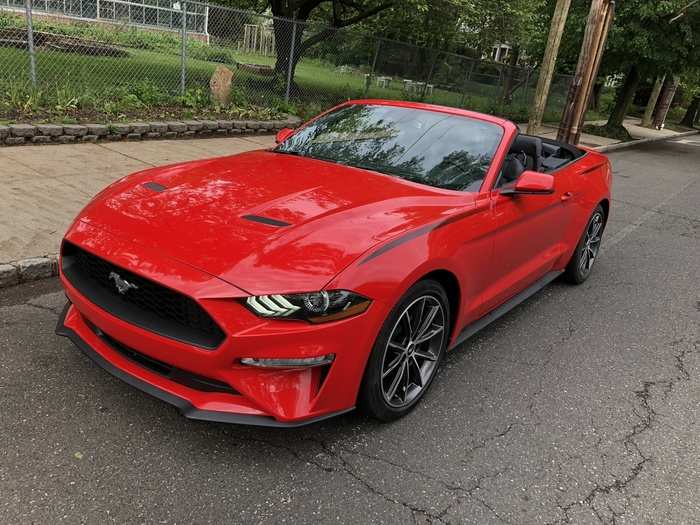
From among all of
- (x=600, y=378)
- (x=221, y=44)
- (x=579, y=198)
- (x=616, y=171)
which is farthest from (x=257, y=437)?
(x=616, y=171)

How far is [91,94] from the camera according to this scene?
365 inches

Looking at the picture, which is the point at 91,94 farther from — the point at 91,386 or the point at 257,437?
the point at 257,437

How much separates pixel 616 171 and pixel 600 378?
1146 cm

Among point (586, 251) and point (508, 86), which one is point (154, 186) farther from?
point (508, 86)

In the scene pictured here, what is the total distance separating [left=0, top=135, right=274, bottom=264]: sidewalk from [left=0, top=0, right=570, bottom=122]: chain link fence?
4.24 feet

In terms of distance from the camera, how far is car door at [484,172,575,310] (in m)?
3.68

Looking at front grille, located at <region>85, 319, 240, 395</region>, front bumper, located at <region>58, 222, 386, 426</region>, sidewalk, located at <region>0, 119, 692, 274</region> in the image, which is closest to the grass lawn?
sidewalk, located at <region>0, 119, 692, 274</region>

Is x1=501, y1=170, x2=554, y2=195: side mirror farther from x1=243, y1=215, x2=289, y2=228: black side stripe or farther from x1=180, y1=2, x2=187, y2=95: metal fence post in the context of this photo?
x1=180, y1=2, x2=187, y2=95: metal fence post

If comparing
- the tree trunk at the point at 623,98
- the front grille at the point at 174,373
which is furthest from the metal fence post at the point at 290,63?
the tree trunk at the point at 623,98

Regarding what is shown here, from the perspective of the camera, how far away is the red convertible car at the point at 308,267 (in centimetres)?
246

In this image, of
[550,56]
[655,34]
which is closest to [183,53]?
[550,56]

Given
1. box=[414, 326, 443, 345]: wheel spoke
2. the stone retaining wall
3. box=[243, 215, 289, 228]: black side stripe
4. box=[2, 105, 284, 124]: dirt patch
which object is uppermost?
box=[243, 215, 289, 228]: black side stripe

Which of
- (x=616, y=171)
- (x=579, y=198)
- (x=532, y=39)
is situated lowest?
(x=616, y=171)

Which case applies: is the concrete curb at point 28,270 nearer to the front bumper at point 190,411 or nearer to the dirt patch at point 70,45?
the front bumper at point 190,411
